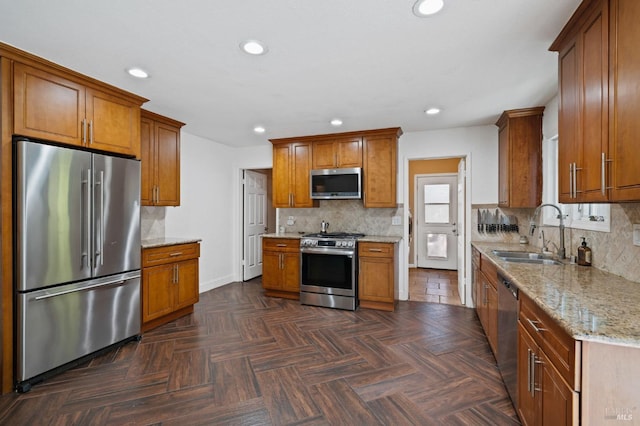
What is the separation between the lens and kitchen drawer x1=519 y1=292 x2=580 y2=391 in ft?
3.65

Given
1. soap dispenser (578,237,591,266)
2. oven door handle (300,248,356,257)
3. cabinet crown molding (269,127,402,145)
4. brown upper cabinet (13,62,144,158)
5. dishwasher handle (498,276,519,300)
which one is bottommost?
oven door handle (300,248,356,257)

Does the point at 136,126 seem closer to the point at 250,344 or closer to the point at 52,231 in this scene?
the point at 52,231

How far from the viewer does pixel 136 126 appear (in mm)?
3070

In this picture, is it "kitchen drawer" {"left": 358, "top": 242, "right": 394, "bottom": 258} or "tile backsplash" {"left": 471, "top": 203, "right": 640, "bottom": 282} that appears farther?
"kitchen drawer" {"left": 358, "top": 242, "right": 394, "bottom": 258}

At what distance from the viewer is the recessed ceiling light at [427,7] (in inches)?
64.8

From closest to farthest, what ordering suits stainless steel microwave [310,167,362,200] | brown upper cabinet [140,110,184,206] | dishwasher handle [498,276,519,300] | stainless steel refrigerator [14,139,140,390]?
1. dishwasher handle [498,276,519,300]
2. stainless steel refrigerator [14,139,140,390]
3. brown upper cabinet [140,110,184,206]
4. stainless steel microwave [310,167,362,200]

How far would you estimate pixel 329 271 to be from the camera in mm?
4176

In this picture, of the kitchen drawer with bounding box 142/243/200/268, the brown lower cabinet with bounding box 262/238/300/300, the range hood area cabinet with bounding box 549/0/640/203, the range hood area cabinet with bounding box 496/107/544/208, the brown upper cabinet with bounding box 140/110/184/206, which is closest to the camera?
the range hood area cabinet with bounding box 549/0/640/203

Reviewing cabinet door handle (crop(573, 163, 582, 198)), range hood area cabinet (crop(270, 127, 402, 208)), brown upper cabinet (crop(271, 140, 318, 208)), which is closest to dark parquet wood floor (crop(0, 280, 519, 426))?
cabinet door handle (crop(573, 163, 582, 198))

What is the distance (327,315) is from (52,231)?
2890 mm

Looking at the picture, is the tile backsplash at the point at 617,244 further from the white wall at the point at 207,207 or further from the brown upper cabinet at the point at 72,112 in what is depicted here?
the white wall at the point at 207,207

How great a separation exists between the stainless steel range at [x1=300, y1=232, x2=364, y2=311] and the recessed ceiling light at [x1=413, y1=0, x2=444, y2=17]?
2.78 metres

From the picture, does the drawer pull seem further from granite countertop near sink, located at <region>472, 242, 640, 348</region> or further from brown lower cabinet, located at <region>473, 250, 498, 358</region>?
brown lower cabinet, located at <region>473, 250, 498, 358</region>

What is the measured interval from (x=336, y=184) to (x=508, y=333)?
2904 mm
